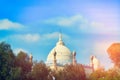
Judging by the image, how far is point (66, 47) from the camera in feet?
243

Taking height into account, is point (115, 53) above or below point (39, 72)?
above

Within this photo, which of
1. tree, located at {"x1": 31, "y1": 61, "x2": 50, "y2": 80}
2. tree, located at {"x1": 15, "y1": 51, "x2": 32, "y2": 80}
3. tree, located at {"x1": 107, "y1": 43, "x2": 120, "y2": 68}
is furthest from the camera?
tree, located at {"x1": 107, "y1": 43, "x2": 120, "y2": 68}

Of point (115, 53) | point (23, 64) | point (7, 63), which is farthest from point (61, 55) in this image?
point (7, 63)

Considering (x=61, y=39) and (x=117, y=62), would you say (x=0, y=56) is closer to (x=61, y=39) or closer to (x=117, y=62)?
(x=117, y=62)

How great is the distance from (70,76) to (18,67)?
22.9ft

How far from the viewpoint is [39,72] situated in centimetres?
3731

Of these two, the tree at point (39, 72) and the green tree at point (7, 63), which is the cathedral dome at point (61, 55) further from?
the green tree at point (7, 63)

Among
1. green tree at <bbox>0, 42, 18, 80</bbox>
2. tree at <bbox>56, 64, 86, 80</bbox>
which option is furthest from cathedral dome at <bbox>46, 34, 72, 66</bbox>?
green tree at <bbox>0, 42, 18, 80</bbox>

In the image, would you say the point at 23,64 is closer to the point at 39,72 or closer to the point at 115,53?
the point at 39,72

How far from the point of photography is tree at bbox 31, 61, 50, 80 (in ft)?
120

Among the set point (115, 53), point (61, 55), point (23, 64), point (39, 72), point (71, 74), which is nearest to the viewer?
point (39, 72)

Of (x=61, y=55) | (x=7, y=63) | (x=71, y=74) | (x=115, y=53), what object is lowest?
(x=71, y=74)

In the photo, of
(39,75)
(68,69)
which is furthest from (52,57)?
(39,75)

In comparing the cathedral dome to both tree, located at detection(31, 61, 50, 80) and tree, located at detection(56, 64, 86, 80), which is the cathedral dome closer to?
tree, located at detection(56, 64, 86, 80)
